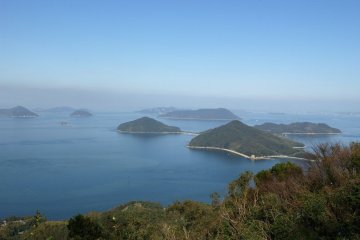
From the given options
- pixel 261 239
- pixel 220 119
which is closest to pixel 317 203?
pixel 261 239

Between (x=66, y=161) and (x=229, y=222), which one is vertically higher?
(x=229, y=222)

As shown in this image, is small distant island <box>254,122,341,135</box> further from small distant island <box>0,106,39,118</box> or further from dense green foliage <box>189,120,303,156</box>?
small distant island <box>0,106,39,118</box>

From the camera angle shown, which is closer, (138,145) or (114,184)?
(114,184)

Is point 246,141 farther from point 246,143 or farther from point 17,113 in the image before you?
point 17,113

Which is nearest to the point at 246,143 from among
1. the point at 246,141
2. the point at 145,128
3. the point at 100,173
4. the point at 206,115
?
the point at 246,141

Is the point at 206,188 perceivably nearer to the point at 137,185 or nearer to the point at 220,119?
the point at 137,185

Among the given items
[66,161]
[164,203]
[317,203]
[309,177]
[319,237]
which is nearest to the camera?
[319,237]

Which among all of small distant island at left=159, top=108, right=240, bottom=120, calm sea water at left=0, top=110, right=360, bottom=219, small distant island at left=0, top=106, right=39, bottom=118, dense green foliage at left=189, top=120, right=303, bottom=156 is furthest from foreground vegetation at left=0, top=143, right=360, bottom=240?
small distant island at left=0, top=106, right=39, bottom=118

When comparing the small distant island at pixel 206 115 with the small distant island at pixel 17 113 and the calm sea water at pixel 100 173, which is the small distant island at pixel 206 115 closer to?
the small distant island at pixel 17 113
